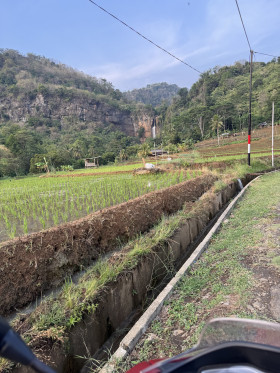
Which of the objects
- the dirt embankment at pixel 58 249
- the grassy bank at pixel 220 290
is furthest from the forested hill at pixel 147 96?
the grassy bank at pixel 220 290

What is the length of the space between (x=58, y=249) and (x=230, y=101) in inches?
2487

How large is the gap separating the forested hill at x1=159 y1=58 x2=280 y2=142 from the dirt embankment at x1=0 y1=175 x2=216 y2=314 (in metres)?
50.6

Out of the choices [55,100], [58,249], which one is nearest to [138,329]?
[58,249]

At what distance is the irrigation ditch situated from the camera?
2.21 metres

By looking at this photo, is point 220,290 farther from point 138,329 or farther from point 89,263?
point 89,263

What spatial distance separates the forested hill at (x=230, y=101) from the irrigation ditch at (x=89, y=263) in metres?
50.5

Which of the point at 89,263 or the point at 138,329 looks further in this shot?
the point at 89,263

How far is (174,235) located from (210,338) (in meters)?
3.27

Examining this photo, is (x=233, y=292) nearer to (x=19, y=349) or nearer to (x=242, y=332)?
(x=242, y=332)

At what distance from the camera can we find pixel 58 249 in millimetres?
3084

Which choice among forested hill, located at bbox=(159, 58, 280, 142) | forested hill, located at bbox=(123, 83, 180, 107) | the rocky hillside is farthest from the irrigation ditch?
forested hill, located at bbox=(123, 83, 180, 107)

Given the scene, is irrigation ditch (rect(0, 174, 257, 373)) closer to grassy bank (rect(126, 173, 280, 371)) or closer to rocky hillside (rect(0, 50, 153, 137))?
grassy bank (rect(126, 173, 280, 371))

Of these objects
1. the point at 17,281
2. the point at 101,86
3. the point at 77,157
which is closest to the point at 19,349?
the point at 17,281

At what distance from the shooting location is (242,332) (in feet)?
3.23
